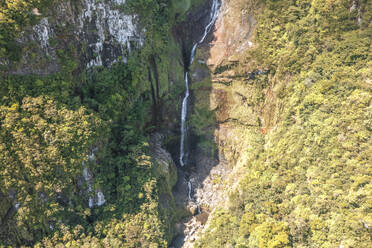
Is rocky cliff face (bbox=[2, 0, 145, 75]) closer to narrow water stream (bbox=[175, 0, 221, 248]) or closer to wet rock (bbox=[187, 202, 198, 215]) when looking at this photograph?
narrow water stream (bbox=[175, 0, 221, 248])

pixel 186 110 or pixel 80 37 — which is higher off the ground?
pixel 80 37

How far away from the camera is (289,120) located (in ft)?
69.0

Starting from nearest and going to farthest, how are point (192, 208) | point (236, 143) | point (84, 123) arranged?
point (84, 123) < point (192, 208) < point (236, 143)

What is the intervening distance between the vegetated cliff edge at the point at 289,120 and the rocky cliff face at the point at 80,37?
7.91 metres

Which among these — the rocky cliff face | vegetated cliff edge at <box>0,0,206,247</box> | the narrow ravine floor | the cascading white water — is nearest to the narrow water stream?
the cascading white water

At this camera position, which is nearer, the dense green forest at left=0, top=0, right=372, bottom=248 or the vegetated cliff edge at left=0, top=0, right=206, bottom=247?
the dense green forest at left=0, top=0, right=372, bottom=248

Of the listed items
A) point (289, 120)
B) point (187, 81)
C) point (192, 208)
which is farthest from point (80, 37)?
point (289, 120)

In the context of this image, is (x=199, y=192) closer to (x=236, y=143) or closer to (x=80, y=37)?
(x=236, y=143)

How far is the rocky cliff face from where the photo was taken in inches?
722

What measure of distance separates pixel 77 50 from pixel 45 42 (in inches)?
97.2

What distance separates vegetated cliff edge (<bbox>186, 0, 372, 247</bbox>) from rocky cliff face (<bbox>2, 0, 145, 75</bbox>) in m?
7.91

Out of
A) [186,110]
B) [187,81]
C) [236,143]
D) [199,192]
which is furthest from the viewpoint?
[186,110]

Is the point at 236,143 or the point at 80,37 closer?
the point at 80,37

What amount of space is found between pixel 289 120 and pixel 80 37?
1887cm
